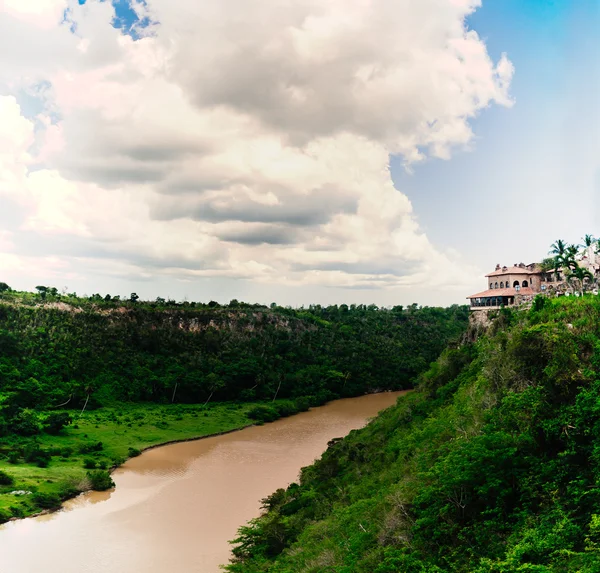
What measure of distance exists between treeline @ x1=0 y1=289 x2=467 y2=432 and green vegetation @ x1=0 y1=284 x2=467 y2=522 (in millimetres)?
226

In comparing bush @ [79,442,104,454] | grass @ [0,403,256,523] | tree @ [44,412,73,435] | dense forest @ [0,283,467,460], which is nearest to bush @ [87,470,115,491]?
grass @ [0,403,256,523]

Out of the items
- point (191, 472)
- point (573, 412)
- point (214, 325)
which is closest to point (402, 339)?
point (214, 325)

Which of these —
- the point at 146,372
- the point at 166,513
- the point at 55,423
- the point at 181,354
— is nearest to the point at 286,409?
the point at 146,372

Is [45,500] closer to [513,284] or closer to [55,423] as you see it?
[55,423]

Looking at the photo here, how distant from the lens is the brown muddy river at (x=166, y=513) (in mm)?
30734

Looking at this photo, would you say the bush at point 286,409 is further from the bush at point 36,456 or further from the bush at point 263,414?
the bush at point 36,456

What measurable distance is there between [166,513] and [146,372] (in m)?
46.9

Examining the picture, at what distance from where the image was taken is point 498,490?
1645 centimetres

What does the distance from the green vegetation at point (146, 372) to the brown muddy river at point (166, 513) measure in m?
2.70

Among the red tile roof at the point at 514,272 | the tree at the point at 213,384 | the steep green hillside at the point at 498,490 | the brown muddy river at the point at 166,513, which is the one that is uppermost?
the red tile roof at the point at 514,272

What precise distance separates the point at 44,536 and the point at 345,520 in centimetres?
2302

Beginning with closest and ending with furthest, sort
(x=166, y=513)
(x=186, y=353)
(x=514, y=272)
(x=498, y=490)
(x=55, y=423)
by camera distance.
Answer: (x=498, y=490) < (x=166, y=513) < (x=514, y=272) < (x=55, y=423) < (x=186, y=353)

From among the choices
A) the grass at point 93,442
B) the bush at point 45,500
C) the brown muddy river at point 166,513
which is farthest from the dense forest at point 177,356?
the bush at point 45,500

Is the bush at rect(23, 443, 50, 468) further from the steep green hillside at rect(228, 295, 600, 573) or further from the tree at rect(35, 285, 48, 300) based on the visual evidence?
the tree at rect(35, 285, 48, 300)
